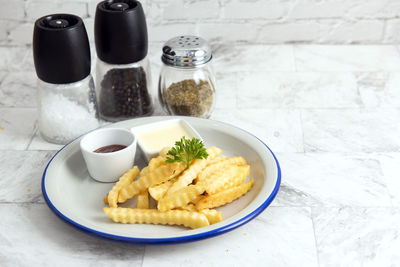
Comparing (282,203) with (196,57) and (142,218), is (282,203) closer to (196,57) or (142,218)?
(142,218)

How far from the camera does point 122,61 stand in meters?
1.88

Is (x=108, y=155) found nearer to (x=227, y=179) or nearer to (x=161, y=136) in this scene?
(x=161, y=136)

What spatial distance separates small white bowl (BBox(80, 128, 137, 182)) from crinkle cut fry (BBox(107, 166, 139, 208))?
0.07 metres

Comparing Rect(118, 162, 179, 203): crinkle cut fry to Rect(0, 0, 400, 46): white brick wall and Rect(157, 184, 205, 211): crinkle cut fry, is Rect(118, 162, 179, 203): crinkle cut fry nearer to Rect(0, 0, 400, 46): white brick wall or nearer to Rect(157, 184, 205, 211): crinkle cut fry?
Rect(157, 184, 205, 211): crinkle cut fry

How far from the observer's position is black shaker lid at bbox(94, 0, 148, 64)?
1823mm

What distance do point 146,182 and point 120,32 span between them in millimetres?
581

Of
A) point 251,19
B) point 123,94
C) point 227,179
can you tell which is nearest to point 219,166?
point 227,179

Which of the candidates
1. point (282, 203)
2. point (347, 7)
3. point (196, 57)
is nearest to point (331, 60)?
point (347, 7)

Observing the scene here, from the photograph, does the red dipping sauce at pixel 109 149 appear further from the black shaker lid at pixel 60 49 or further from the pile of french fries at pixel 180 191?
the black shaker lid at pixel 60 49

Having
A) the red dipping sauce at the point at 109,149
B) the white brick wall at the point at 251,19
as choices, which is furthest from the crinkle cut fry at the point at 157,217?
the white brick wall at the point at 251,19

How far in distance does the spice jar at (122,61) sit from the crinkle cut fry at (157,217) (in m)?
0.62

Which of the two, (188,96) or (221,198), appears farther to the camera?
(188,96)

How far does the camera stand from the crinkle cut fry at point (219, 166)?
5.04ft

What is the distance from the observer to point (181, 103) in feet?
6.39
